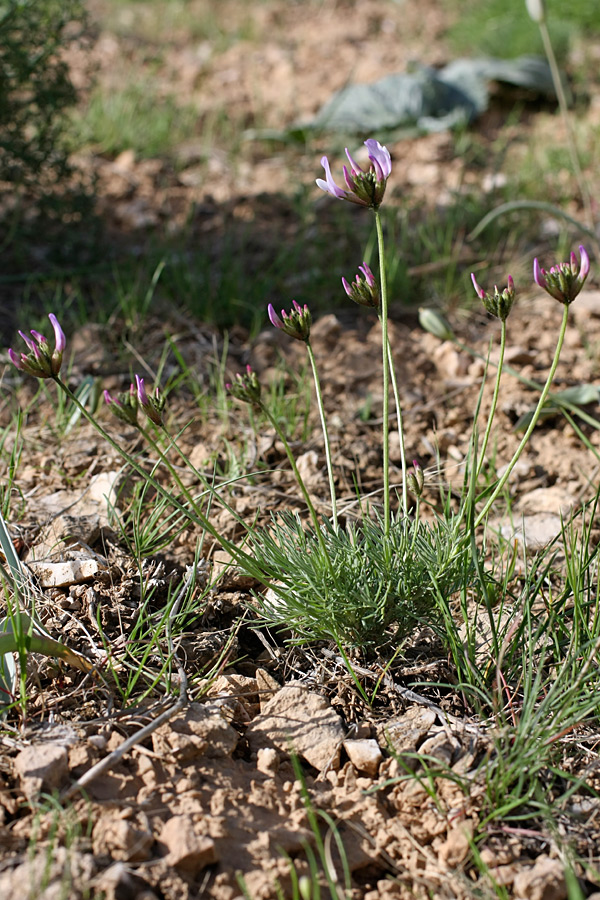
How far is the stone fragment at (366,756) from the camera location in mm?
1461

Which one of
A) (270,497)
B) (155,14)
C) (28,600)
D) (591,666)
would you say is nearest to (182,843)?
(28,600)

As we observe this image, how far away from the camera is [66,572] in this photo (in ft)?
5.82

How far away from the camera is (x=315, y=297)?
9.80 feet

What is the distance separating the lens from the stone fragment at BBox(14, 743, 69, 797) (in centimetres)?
132

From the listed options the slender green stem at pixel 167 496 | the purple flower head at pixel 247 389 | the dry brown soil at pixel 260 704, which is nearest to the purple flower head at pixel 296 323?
the purple flower head at pixel 247 389

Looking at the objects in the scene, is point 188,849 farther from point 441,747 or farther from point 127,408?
point 127,408

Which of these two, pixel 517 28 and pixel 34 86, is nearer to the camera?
pixel 34 86

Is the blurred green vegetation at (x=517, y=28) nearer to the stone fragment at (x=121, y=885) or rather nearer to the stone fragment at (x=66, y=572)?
the stone fragment at (x=66, y=572)

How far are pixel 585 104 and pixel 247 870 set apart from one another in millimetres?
4175

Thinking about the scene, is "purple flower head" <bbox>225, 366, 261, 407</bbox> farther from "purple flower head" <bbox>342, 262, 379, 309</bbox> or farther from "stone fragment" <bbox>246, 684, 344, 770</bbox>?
"stone fragment" <bbox>246, 684, 344, 770</bbox>

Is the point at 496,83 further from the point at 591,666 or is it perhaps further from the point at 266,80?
the point at 591,666

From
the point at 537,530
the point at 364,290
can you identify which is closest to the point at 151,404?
the point at 364,290

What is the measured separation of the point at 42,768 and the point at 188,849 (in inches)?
11.4

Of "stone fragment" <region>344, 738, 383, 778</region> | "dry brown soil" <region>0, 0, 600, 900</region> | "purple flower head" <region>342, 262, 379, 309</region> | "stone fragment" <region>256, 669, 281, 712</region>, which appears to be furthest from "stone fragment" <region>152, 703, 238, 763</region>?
"purple flower head" <region>342, 262, 379, 309</region>
